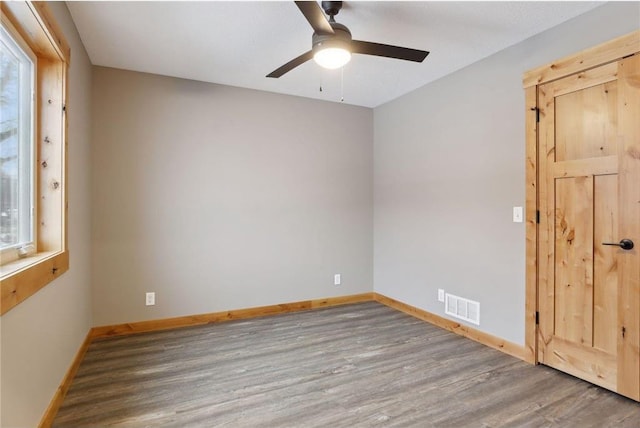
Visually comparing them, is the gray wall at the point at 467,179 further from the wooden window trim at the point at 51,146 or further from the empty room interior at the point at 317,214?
the wooden window trim at the point at 51,146

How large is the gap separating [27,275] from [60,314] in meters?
0.74

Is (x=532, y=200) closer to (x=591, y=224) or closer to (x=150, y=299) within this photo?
(x=591, y=224)

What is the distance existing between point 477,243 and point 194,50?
9.84ft

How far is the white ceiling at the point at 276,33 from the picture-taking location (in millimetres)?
2250

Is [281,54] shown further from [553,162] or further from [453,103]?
[553,162]

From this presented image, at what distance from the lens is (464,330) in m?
3.21

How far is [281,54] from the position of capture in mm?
2916

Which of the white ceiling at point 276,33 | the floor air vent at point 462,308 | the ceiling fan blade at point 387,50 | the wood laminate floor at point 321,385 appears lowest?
the wood laminate floor at point 321,385

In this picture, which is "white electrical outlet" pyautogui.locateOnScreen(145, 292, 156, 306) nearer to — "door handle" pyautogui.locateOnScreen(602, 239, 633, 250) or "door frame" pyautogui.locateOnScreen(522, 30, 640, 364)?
"door frame" pyautogui.locateOnScreen(522, 30, 640, 364)

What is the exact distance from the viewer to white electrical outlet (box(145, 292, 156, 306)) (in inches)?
131

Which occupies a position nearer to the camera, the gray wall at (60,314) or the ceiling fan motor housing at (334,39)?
the gray wall at (60,314)

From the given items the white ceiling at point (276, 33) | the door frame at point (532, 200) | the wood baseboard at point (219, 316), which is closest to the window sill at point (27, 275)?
the wood baseboard at point (219, 316)

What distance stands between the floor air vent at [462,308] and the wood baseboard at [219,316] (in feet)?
4.11

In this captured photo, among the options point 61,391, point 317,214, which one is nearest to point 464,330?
point 317,214
